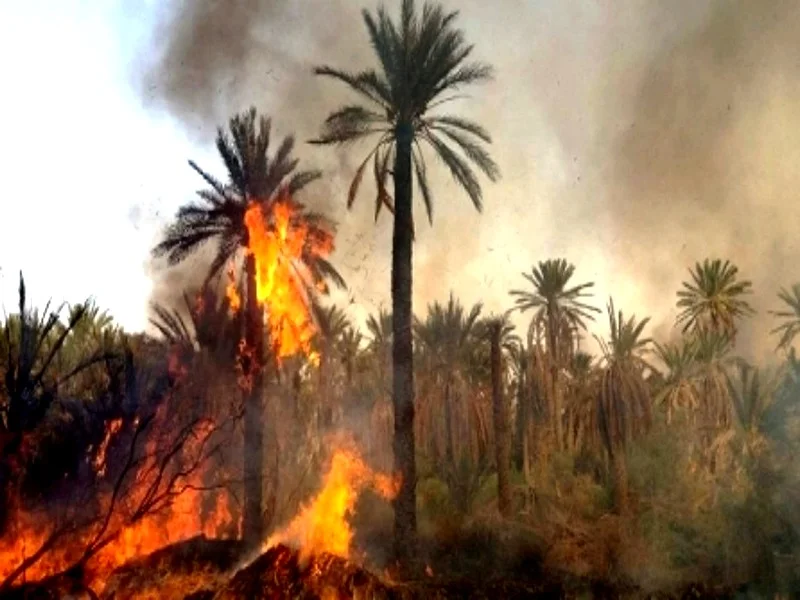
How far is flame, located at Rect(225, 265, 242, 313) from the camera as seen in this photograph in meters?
28.0

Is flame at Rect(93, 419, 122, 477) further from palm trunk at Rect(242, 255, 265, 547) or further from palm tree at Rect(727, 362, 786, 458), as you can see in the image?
palm tree at Rect(727, 362, 786, 458)

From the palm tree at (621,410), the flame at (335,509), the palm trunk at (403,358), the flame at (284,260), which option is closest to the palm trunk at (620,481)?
the palm tree at (621,410)

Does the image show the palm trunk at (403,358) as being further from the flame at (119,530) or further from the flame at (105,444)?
the flame at (105,444)

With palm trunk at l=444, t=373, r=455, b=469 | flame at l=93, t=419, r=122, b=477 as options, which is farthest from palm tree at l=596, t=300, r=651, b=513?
flame at l=93, t=419, r=122, b=477

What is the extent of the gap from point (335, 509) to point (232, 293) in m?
7.24

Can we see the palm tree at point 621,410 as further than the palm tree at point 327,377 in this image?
No

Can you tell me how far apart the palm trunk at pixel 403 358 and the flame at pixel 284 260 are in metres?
4.22

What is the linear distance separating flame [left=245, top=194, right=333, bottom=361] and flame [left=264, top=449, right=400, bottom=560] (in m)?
4.98

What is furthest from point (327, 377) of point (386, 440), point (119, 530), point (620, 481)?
point (119, 530)

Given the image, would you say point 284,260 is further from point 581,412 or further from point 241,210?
point 581,412

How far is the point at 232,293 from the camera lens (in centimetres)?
2859

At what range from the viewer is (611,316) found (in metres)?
32.5

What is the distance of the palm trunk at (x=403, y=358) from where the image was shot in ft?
75.7

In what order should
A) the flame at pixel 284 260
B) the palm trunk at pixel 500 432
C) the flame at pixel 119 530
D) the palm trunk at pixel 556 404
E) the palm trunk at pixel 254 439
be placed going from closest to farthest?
the flame at pixel 119 530, the palm trunk at pixel 254 439, the flame at pixel 284 260, the palm trunk at pixel 500 432, the palm trunk at pixel 556 404
